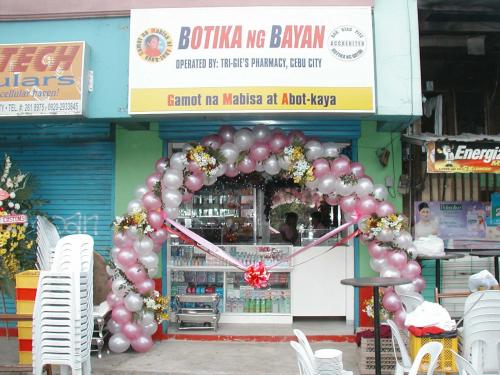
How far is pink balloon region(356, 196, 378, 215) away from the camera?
21.4ft

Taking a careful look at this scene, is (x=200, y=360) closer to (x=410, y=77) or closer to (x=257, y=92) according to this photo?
(x=257, y=92)

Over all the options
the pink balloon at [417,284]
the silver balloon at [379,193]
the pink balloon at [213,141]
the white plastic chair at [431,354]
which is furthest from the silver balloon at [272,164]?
the white plastic chair at [431,354]

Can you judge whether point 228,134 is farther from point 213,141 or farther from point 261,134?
point 261,134

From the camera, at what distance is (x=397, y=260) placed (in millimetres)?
6402

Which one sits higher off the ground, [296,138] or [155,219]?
[296,138]

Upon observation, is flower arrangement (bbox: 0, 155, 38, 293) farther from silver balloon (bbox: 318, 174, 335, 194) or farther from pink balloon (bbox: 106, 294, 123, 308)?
silver balloon (bbox: 318, 174, 335, 194)

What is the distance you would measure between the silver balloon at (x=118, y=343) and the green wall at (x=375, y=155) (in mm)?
3603

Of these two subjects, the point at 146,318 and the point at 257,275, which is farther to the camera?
the point at 257,275

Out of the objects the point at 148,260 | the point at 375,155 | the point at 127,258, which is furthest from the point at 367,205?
the point at 127,258

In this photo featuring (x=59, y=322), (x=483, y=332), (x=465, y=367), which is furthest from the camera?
(x=59, y=322)

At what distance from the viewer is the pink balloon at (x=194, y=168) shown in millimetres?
6643

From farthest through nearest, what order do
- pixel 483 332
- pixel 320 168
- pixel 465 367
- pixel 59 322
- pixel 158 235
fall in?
1. pixel 158 235
2. pixel 320 168
3. pixel 59 322
4. pixel 483 332
5. pixel 465 367

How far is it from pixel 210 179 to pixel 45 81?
2.49 m

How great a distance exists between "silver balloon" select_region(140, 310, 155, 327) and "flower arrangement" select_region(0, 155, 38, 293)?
176 centimetres
